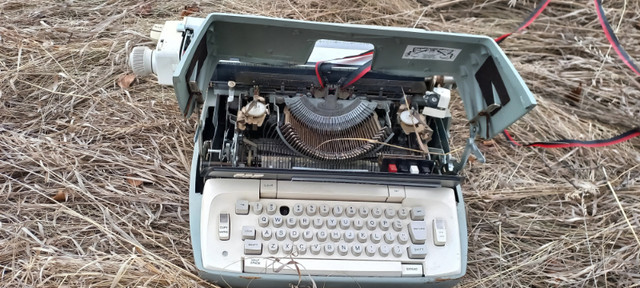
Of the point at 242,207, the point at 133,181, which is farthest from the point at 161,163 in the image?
the point at 242,207

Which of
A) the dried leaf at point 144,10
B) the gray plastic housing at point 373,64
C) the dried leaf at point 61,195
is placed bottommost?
the dried leaf at point 61,195

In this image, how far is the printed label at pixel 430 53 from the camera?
1971 millimetres

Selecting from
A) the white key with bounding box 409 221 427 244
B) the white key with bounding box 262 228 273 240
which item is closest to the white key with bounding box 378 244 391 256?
the white key with bounding box 409 221 427 244

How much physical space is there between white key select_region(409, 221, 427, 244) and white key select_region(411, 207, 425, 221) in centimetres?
2

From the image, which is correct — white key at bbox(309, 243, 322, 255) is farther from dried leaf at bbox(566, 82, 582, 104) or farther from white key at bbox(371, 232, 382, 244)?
dried leaf at bbox(566, 82, 582, 104)

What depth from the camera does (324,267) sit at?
1.84 meters

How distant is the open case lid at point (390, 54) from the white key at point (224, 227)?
42cm

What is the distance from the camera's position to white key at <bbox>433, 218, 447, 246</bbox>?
6.31 ft

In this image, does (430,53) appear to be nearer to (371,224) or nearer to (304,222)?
(371,224)

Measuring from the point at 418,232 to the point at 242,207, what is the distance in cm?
69

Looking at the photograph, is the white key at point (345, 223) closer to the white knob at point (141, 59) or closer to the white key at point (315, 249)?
the white key at point (315, 249)

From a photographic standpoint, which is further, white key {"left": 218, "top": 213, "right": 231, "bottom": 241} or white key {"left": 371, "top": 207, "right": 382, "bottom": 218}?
white key {"left": 371, "top": 207, "right": 382, "bottom": 218}

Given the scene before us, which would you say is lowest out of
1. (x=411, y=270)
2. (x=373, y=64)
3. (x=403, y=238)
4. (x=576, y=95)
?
(x=411, y=270)

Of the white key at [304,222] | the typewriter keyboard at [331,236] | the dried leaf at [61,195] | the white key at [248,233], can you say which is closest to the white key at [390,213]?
the typewriter keyboard at [331,236]
